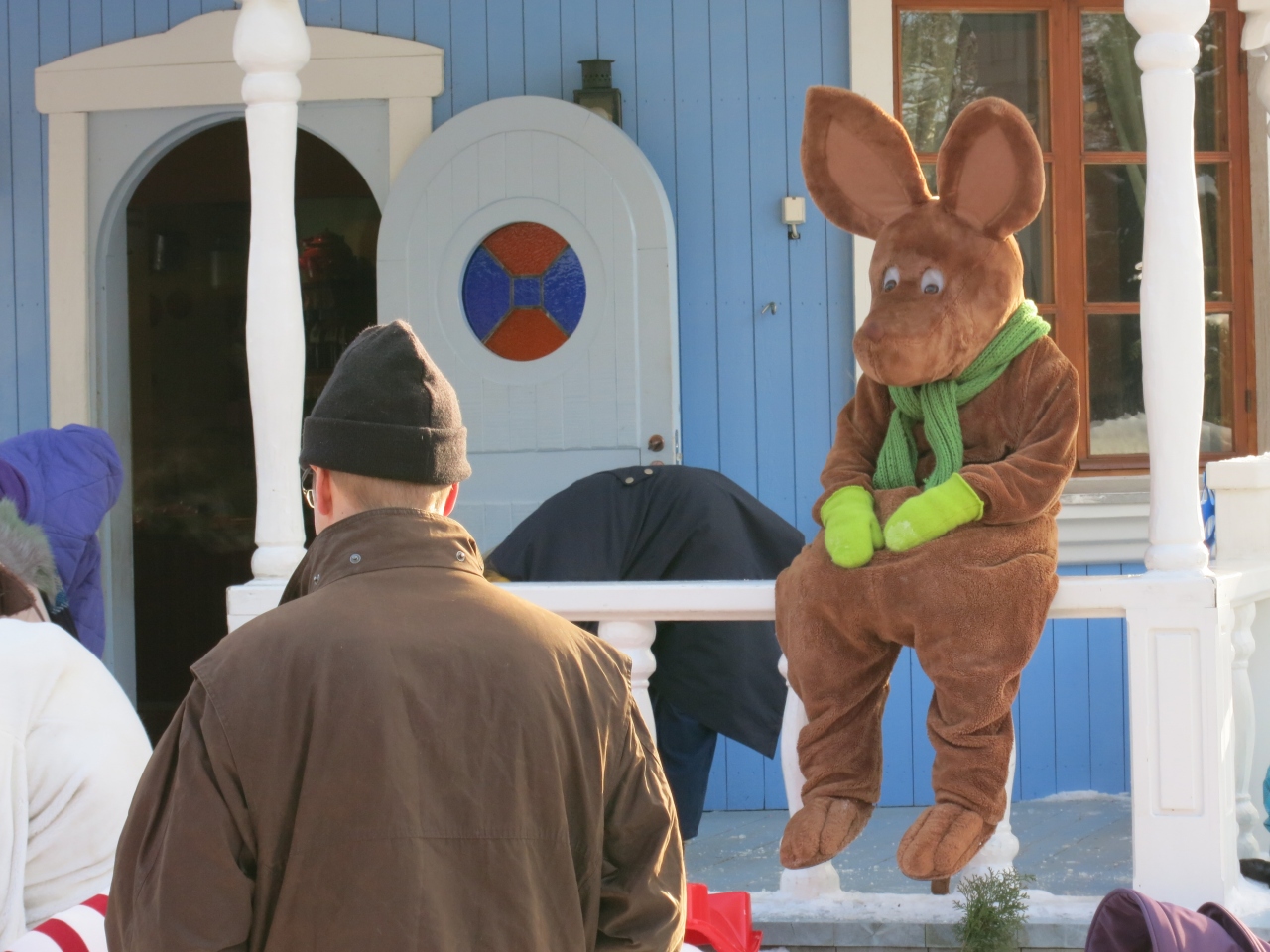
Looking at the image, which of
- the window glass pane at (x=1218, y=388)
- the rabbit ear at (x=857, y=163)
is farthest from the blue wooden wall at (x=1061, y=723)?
the rabbit ear at (x=857, y=163)

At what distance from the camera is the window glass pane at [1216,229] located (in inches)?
191

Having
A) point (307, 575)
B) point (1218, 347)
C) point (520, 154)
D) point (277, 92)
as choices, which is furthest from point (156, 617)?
point (307, 575)

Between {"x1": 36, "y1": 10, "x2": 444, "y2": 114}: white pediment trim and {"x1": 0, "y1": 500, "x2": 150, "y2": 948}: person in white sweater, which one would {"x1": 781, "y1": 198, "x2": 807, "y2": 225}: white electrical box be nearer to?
{"x1": 36, "y1": 10, "x2": 444, "y2": 114}: white pediment trim

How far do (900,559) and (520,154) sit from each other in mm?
2412

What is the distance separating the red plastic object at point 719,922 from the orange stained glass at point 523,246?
8.02 ft

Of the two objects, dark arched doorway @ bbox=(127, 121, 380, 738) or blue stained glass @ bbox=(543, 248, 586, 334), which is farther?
dark arched doorway @ bbox=(127, 121, 380, 738)

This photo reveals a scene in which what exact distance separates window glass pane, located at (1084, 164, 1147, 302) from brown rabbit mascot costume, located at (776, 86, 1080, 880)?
218 cm

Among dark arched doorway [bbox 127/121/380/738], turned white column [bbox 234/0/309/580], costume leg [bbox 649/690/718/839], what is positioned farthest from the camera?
dark arched doorway [bbox 127/121/380/738]

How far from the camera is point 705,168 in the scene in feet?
15.6

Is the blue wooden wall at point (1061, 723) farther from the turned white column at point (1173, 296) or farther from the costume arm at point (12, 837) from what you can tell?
the costume arm at point (12, 837)

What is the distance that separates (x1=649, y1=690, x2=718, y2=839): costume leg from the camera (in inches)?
159

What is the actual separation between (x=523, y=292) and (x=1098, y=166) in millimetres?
2035

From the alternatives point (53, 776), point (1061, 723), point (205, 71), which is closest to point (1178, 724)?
point (1061, 723)

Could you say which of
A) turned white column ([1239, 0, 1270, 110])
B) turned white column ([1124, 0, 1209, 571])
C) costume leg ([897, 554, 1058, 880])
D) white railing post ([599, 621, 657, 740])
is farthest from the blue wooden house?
costume leg ([897, 554, 1058, 880])
